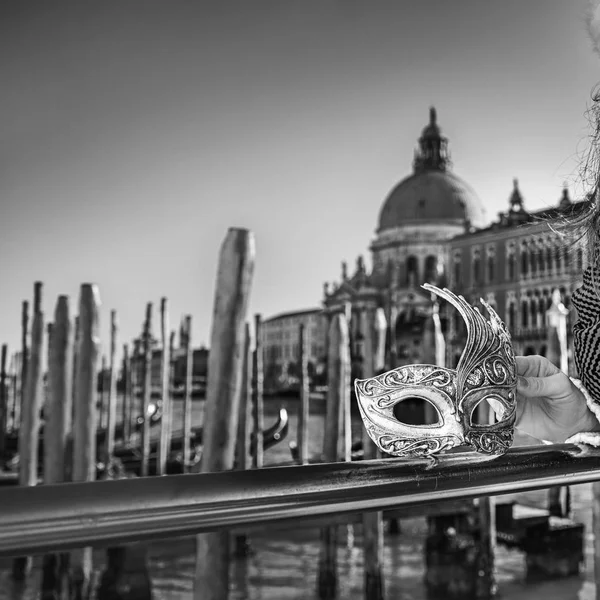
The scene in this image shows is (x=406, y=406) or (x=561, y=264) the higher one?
(x=561, y=264)

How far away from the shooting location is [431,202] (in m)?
24.6

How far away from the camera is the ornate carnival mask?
0.40 metres

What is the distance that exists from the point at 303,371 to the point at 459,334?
32.7 feet

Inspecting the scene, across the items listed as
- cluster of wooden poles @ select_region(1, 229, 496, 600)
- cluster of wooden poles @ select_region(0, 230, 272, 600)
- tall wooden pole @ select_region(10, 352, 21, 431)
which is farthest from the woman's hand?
tall wooden pole @ select_region(10, 352, 21, 431)

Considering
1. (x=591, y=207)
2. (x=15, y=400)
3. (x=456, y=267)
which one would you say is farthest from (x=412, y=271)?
(x=591, y=207)

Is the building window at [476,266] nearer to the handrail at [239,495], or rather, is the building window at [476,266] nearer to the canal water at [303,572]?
the canal water at [303,572]

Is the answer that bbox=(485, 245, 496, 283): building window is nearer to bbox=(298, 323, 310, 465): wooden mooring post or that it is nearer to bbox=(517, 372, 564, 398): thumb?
bbox=(298, 323, 310, 465): wooden mooring post

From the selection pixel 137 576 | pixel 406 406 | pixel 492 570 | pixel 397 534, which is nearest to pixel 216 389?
pixel 137 576

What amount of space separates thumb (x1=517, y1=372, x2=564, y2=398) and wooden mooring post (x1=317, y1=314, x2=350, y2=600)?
8.74ft

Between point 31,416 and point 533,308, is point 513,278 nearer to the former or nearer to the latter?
point 533,308

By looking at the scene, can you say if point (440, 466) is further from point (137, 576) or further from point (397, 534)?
point (397, 534)

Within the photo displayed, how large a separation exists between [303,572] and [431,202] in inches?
862

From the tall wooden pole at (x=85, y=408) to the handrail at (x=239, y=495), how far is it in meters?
2.55

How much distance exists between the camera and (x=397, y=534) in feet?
14.1
